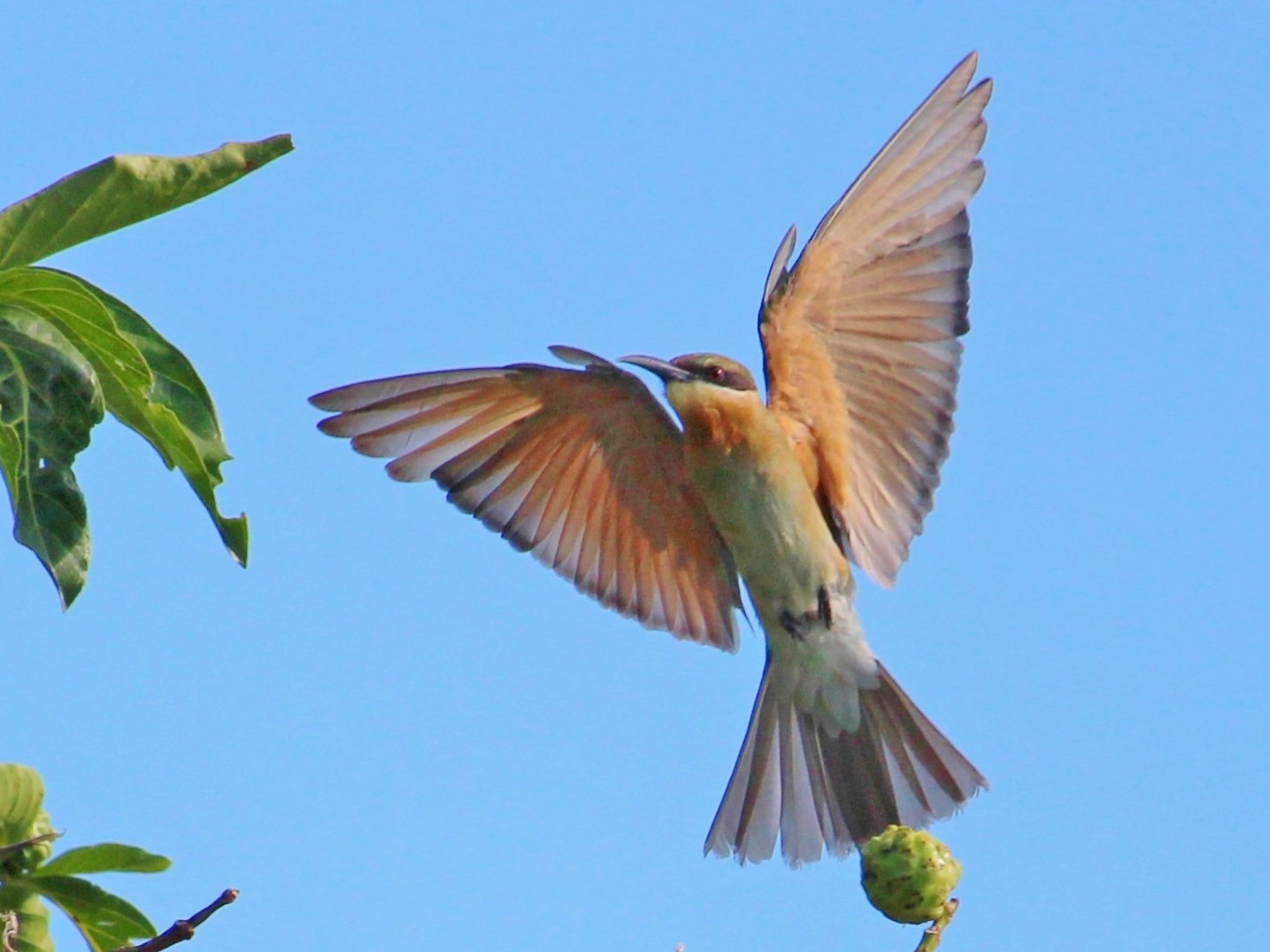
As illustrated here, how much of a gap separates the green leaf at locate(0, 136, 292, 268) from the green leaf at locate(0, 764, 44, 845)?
0.96 metres

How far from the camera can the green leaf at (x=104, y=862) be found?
2758 mm

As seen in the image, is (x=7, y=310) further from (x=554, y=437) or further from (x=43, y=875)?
(x=554, y=437)

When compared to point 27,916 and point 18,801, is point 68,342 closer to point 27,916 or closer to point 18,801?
point 18,801

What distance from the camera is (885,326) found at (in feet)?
19.5

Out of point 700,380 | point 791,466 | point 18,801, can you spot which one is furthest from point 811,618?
point 18,801

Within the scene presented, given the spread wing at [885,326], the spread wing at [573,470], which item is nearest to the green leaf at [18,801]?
the spread wing at [573,470]

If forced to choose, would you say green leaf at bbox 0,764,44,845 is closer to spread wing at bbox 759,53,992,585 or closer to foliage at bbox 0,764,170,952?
foliage at bbox 0,764,170,952

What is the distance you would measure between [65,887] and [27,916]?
10 centimetres

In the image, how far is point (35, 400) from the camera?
2.51 m

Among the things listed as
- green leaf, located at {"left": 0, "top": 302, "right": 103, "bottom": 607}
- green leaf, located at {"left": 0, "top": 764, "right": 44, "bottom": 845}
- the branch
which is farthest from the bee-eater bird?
the branch

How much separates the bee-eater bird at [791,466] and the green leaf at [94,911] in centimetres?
277

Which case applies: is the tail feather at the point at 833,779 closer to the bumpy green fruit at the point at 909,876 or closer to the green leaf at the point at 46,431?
the bumpy green fruit at the point at 909,876

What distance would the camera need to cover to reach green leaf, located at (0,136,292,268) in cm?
252

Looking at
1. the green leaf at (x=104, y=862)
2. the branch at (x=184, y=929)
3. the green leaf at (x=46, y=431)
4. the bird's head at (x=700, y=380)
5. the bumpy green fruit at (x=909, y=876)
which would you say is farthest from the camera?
the bird's head at (x=700, y=380)
